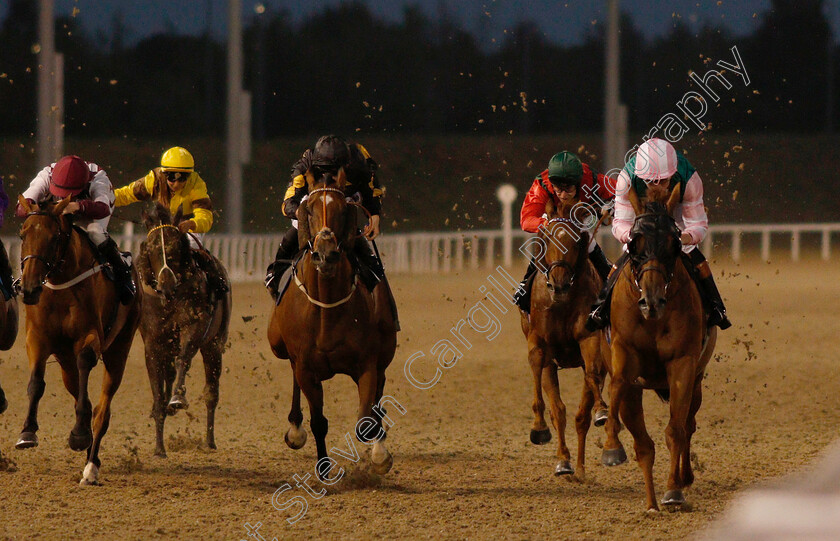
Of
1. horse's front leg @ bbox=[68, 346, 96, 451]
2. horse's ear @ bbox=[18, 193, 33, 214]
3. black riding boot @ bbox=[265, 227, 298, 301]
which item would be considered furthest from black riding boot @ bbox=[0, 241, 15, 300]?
black riding boot @ bbox=[265, 227, 298, 301]

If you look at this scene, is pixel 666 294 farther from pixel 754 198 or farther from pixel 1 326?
pixel 754 198

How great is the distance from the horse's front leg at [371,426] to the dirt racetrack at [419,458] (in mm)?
201

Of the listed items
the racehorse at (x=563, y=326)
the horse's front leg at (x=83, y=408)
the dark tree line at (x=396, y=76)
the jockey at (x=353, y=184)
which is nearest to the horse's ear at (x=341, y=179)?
the jockey at (x=353, y=184)

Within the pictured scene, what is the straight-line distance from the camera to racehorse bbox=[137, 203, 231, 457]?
26.2ft

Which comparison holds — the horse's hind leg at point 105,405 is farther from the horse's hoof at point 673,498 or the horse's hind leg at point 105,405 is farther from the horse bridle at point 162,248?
the horse's hoof at point 673,498

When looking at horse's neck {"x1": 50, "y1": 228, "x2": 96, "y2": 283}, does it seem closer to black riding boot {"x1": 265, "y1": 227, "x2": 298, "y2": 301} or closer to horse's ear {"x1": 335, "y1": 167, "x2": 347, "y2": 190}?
black riding boot {"x1": 265, "y1": 227, "x2": 298, "y2": 301}

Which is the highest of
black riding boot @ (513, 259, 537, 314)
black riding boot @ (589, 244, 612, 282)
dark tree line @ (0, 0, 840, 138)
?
dark tree line @ (0, 0, 840, 138)

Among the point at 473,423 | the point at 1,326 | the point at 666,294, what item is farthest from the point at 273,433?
the point at 666,294

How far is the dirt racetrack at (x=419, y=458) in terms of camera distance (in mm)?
5773

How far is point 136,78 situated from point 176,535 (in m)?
46.7

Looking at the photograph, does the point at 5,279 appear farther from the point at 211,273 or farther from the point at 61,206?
the point at 211,273

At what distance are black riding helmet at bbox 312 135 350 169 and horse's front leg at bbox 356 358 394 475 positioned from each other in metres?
1.12

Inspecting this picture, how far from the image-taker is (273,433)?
886cm

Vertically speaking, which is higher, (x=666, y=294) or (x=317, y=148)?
(x=317, y=148)
